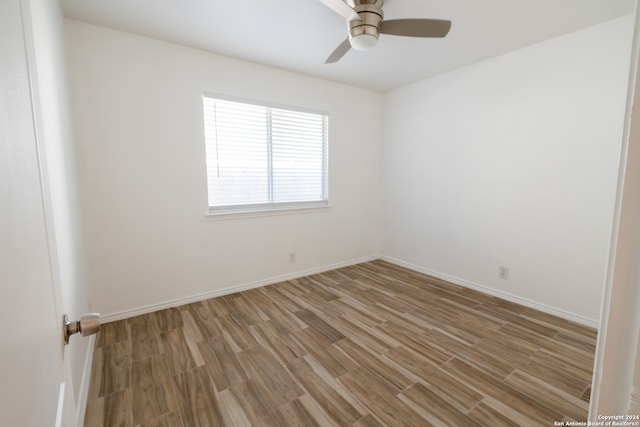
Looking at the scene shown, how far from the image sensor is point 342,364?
6.16ft

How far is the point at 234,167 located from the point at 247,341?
1761mm

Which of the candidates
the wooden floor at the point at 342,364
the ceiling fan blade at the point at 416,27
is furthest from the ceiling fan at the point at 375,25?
the wooden floor at the point at 342,364

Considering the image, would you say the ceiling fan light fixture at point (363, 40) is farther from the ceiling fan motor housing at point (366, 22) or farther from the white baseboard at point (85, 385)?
the white baseboard at point (85, 385)

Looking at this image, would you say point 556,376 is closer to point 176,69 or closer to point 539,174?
point 539,174

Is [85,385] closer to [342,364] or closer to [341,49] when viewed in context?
[342,364]

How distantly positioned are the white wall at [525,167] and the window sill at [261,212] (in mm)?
1352

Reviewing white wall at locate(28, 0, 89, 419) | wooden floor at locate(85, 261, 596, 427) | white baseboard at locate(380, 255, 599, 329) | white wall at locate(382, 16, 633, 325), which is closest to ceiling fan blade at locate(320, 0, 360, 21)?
white wall at locate(28, 0, 89, 419)

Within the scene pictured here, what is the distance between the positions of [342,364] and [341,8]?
Answer: 2251mm

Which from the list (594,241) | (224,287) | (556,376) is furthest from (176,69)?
(594,241)

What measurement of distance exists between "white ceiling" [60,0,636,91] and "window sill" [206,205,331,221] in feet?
5.27

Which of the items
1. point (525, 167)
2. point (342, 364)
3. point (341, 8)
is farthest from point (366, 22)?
point (342, 364)

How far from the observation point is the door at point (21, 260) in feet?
0.97

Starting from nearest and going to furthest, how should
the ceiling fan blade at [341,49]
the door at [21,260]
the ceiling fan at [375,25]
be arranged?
the door at [21,260] < the ceiling fan at [375,25] < the ceiling fan blade at [341,49]

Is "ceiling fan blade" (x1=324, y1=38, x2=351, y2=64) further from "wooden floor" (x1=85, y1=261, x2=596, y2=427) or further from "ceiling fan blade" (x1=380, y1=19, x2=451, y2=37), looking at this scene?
"wooden floor" (x1=85, y1=261, x2=596, y2=427)
